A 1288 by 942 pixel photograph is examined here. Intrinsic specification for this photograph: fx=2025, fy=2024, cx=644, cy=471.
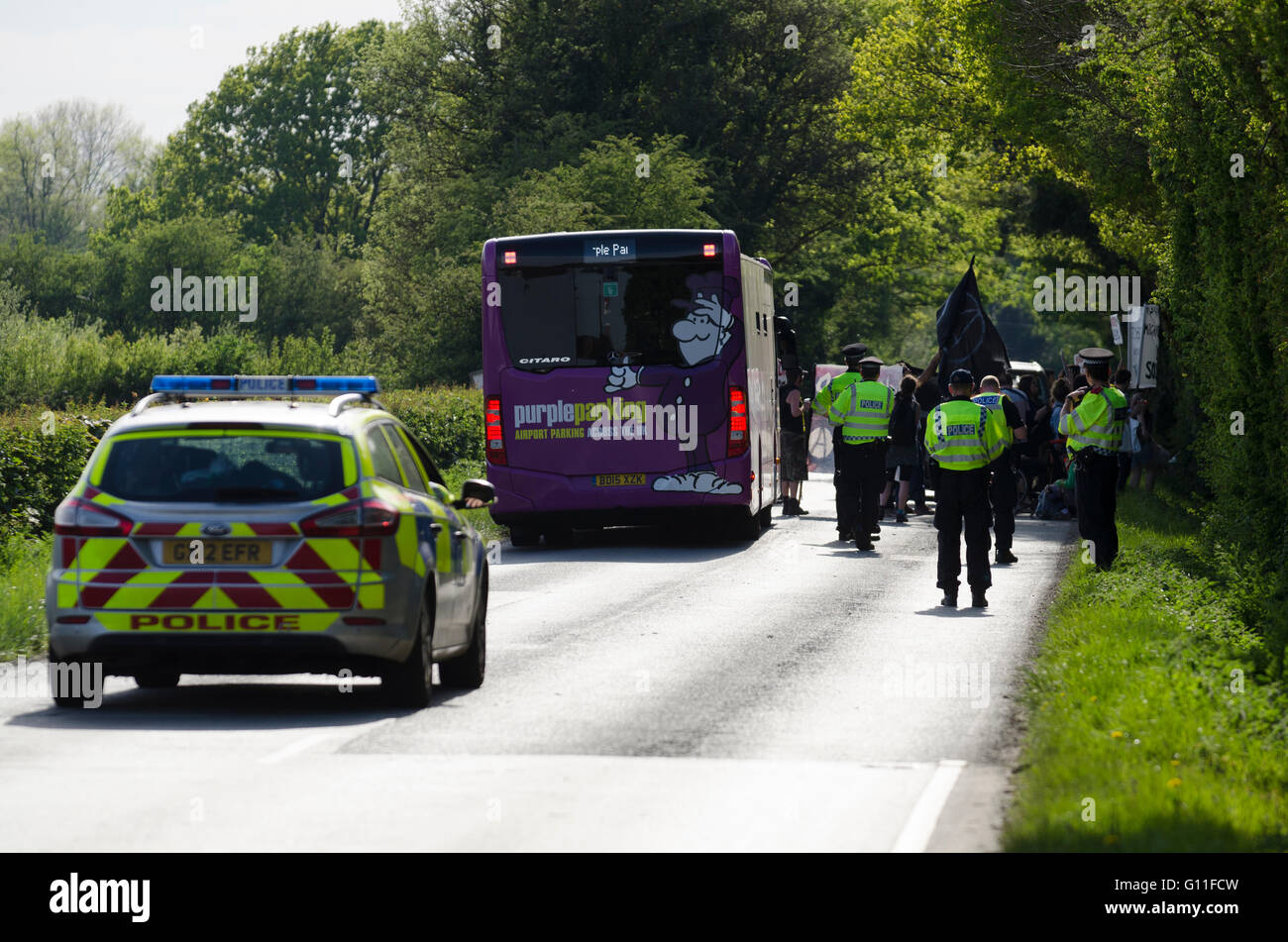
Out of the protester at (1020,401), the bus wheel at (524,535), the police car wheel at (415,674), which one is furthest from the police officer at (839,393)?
the police car wheel at (415,674)

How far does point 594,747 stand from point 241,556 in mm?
2032

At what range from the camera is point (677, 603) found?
16.4 meters

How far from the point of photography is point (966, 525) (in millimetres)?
16125

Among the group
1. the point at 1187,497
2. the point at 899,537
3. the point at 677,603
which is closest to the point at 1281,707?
the point at 677,603

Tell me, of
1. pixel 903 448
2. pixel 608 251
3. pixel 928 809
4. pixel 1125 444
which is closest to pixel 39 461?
pixel 608 251

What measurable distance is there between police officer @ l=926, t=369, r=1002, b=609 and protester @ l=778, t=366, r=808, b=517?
9527 millimetres

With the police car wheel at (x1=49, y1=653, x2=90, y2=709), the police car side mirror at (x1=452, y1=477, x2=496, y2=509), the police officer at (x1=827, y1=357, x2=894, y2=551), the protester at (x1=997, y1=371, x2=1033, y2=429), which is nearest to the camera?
the police car wheel at (x1=49, y1=653, x2=90, y2=709)

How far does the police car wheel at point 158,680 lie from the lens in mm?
11656

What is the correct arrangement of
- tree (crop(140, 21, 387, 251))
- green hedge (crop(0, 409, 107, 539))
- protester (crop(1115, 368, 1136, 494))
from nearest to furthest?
green hedge (crop(0, 409, 107, 539)) < protester (crop(1115, 368, 1136, 494)) < tree (crop(140, 21, 387, 251))

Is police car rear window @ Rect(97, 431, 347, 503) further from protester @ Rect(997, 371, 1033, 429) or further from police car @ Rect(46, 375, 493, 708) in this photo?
protester @ Rect(997, 371, 1033, 429)

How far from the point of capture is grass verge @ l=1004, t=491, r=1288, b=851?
23.2 feet

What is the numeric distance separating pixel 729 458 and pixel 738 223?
116 feet

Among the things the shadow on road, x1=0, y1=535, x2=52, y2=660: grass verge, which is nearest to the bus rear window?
x1=0, y1=535, x2=52, y2=660: grass verge

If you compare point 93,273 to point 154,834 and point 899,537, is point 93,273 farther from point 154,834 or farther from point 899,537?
point 154,834
